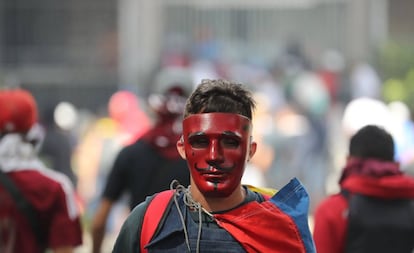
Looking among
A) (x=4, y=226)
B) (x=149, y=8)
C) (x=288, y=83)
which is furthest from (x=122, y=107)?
(x=4, y=226)

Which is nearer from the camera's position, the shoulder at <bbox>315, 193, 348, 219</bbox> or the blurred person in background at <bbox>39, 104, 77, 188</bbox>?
the shoulder at <bbox>315, 193, 348, 219</bbox>

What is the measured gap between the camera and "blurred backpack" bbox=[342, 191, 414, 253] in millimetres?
6603

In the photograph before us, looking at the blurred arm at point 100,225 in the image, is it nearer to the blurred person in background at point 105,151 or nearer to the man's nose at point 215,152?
the man's nose at point 215,152

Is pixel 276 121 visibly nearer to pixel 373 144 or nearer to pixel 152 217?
pixel 373 144

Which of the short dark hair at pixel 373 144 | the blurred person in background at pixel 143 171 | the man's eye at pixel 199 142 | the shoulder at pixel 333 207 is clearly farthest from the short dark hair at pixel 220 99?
the blurred person in background at pixel 143 171

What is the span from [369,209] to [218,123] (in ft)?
6.32

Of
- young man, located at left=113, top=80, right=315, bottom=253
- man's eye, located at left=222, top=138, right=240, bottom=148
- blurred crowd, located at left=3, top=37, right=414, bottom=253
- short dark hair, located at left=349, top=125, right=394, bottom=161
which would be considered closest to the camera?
young man, located at left=113, top=80, right=315, bottom=253

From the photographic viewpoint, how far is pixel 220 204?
4.97 meters

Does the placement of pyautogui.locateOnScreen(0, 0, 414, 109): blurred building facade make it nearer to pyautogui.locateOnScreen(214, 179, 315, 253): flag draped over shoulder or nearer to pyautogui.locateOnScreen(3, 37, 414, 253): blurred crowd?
pyautogui.locateOnScreen(3, 37, 414, 253): blurred crowd

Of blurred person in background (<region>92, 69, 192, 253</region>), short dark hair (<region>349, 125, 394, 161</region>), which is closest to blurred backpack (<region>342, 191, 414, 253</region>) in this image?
short dark hair (<region>349, 125, 394, 161</region>)

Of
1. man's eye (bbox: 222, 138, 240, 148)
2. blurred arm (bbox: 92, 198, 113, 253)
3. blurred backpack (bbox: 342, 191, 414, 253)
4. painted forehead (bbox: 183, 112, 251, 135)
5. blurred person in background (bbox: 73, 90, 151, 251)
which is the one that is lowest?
blurred person in background (bbox: 73, 90, 151, 251)

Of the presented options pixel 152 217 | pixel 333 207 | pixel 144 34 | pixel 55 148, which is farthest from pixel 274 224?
pixel 144 34

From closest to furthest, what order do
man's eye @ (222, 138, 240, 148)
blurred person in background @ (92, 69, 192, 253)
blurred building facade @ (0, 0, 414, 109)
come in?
man's eye @ (222, 138, 240, 148)
blurred person in background @ (92, 69, 192, 253)
blurred building facade @ (0, 0, 414, 109)

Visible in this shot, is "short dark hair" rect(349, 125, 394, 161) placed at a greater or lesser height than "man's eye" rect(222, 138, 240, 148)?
lesser
